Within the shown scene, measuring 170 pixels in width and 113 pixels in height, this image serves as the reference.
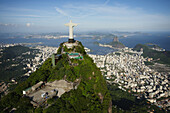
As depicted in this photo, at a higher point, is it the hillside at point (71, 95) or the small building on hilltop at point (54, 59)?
the small building on hilltop at point (54, 59)

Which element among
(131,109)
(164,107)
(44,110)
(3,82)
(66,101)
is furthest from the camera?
(3,82)

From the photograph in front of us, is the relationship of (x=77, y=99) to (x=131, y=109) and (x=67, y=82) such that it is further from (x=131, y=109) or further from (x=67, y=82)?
(x=131, y=109)

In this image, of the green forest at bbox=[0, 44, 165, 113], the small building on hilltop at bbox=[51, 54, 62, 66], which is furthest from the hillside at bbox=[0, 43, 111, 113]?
the small building on hilltop at bbox=[51, 54, 62, 66]

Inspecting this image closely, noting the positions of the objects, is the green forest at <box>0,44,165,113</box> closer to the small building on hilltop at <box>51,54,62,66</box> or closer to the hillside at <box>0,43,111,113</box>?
the hillside at <box>0,43,111,113</box>

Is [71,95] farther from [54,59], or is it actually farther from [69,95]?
[54,59]

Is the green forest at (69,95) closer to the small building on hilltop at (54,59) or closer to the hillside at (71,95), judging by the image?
the hillside at (71,95)

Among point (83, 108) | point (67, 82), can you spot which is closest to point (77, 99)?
point (83, 108)

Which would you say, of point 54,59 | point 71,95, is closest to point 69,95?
point 71,95

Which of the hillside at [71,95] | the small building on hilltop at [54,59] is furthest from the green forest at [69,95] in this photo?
the small building on hilltop at [54,59]

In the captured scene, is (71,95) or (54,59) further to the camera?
(54,59)

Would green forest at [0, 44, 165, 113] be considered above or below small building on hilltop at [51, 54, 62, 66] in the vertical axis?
below

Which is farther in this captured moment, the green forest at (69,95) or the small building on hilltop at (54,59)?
the small building on hilltop at (54,59)
